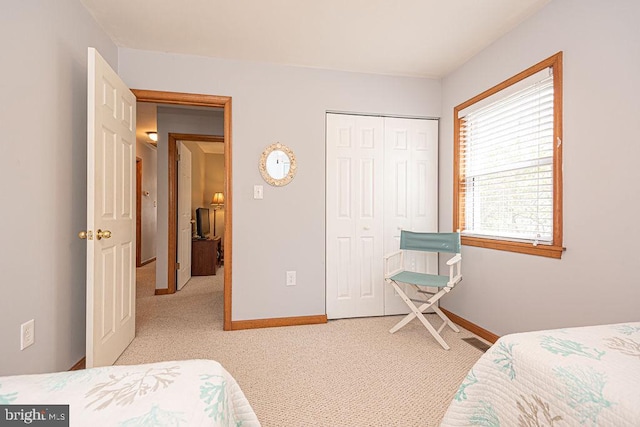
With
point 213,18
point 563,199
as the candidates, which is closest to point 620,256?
point 563,199

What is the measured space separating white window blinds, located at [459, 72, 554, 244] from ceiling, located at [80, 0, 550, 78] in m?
0.53

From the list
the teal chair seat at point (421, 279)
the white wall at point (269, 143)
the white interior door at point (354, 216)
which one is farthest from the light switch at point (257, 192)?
the teal chair seat at point (421, 279)

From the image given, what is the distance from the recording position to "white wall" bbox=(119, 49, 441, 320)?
2.88m

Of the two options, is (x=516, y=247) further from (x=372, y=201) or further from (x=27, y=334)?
(x=27, y=334)

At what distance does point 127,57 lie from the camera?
276cm

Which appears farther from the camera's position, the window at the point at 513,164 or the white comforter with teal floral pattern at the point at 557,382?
the window at the point at 513,164

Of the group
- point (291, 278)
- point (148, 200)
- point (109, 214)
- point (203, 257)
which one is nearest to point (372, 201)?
point (291, 278)

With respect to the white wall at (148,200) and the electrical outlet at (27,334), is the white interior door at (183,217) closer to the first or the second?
the white wall at (148,200)

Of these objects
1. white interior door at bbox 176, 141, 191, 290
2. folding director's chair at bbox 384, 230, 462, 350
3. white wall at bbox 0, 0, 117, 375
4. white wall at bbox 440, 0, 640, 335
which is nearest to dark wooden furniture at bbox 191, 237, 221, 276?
white interior door at bbox 176, 141, 191, 290

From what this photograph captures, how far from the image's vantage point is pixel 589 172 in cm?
188

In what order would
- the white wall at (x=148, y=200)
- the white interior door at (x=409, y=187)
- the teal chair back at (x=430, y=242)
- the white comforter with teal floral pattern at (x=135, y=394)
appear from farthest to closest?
the white wall at (x=148, y=200) → the white interior door at (x=409, y=187) → the teal chair back at (x=430, y=242) → the white comforter with teal floral pattern at (x=135, y=394)

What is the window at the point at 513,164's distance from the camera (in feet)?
6.98

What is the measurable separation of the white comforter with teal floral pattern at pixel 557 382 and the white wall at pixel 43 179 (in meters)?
1.96

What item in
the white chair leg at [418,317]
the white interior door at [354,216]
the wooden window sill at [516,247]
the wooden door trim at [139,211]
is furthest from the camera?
the wooden door trim at [139,211]
